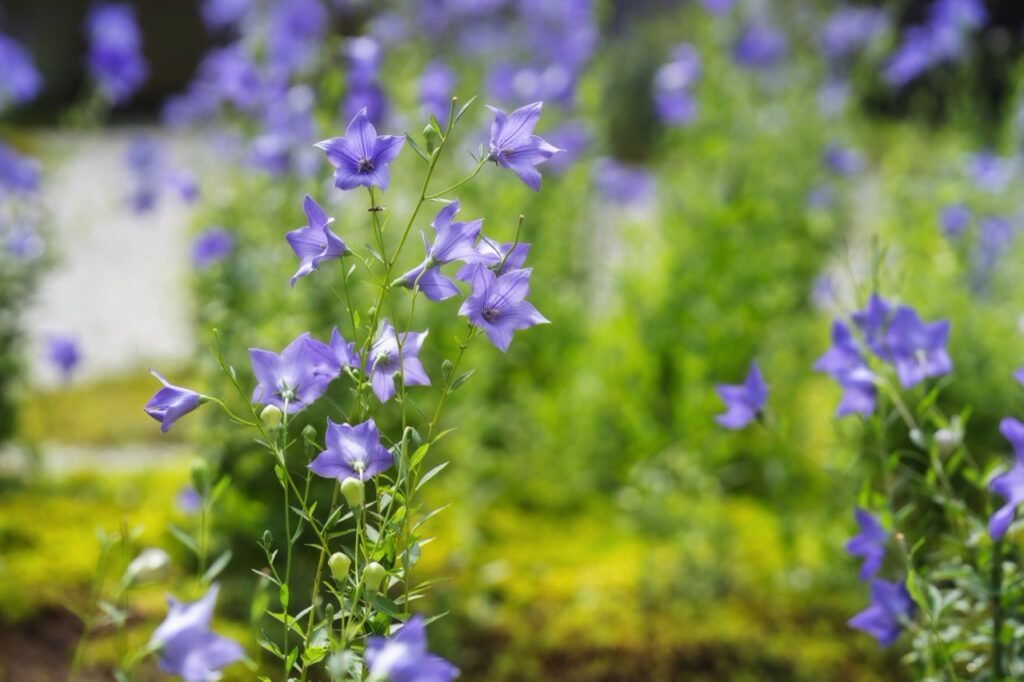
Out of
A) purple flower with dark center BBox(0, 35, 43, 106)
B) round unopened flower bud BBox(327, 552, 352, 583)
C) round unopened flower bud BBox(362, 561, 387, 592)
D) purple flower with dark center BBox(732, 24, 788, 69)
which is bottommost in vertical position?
round unopened flower bud BBox(362, 561, 387, 592)

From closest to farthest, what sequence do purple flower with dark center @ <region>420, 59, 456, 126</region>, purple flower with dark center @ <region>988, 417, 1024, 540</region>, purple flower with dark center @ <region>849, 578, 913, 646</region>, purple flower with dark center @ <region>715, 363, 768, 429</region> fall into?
1. purple flower with dark center @ <region>988, 417, 1024, 540</region>
2. purple flower with dark center @ <region>849, 578, 913, 646</region>
3. purple flower with dark center @ <region>715, 363, 768, 429</region>
4. purple flower with dark center @ <region>420, 59, 456, 126</region>

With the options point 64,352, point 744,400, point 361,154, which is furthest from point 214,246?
point 361,154

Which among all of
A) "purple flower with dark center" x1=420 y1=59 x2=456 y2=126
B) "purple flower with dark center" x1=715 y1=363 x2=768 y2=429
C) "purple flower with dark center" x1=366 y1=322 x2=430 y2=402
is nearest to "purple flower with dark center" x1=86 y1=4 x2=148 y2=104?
"purple flower with dark center" x1=420 y1=59 x2=456 y2=126

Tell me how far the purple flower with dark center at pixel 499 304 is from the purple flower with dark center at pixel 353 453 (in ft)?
0.45

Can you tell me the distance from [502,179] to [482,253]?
2579 millimetres

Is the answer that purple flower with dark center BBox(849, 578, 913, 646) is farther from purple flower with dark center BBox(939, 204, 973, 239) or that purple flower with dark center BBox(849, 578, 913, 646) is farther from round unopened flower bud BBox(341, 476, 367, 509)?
purple flower with dark center BBox(939, 204, 973, 239)

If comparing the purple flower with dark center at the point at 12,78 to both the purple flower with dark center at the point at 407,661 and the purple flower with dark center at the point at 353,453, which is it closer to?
the purple flower with dark center at the point at 353,453

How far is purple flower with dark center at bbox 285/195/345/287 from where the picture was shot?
1111mm

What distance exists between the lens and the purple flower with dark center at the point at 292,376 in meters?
1.16

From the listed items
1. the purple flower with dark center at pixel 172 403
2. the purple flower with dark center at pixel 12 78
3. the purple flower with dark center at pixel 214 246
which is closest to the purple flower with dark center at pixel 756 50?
the purple flower with dark center at pixel 214 246

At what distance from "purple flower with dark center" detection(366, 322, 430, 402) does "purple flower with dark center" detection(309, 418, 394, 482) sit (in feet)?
0.14

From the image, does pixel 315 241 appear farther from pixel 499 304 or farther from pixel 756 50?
pixel 756 50

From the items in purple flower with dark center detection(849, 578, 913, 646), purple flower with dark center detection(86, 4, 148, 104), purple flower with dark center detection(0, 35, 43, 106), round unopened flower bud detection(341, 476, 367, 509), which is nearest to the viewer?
round unopened flower bud detection(341, 476, 367, 509)

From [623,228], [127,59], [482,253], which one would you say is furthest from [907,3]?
[482,253]
